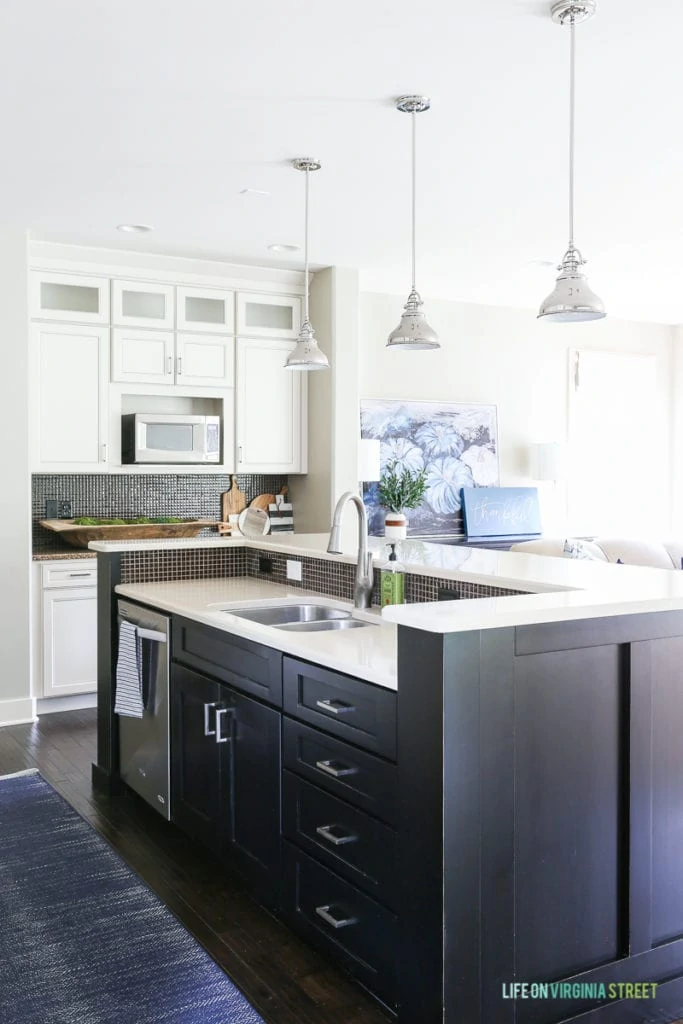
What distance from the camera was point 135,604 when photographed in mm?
3602

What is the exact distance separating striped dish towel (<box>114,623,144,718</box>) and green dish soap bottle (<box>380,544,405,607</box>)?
40.5 inches

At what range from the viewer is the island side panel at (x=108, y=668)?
3.77 m

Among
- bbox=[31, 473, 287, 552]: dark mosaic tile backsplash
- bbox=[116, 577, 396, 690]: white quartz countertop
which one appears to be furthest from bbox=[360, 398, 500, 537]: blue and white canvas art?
bbox=[116, 577, 396, 690]: white quartz countertop

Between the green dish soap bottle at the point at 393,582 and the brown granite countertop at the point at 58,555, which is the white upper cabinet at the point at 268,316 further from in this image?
the green dish soap bottle at the point at 393,582

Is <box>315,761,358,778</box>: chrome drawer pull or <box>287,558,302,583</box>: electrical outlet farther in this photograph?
<box>287,558,302,583</box>: electrical outlet

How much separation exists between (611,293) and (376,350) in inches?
71.1

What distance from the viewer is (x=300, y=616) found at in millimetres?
3344

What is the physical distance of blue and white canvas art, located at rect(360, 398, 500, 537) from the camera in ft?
21.8

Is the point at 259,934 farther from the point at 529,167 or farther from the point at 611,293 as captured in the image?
the point at 611,293

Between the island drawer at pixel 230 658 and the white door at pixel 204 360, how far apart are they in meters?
2.76

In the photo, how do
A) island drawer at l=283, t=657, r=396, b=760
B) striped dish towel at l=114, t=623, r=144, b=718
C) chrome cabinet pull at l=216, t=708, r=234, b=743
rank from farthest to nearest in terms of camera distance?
striped dish towel at l=114, t=623, r=144, b=718 < chrome cabinet pull at l=216, t=708, r=234, b=743 < island drawer at l=283, t=657, r=396, b=760

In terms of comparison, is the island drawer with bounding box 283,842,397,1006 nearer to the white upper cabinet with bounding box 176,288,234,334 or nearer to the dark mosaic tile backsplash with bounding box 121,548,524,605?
the dark mosaic tile backsplash with bounding box 121,548,524,605

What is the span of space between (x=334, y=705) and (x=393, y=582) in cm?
82

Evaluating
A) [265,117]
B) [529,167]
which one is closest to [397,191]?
[529,167]
